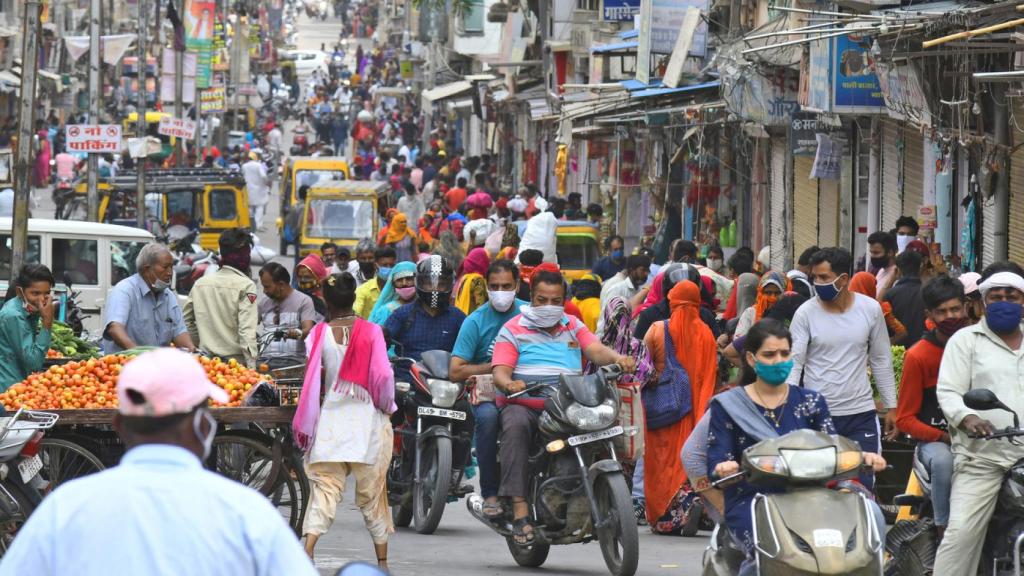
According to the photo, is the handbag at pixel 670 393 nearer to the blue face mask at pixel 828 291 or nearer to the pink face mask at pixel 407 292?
the blue face mask at pixel 828 291

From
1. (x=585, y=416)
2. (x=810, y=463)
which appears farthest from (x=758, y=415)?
(x=585, y=416)

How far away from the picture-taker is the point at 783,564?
6.27 metres

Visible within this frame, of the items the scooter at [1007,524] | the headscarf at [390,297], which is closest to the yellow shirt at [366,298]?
the headscarf at [390,297]

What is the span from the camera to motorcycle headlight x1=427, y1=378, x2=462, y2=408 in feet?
35.1

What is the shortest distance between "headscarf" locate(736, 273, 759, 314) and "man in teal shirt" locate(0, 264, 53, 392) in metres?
5.70

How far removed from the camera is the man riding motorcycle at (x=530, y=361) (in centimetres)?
936

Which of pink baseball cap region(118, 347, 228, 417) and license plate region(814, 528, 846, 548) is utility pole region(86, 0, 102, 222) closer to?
license plate region(814, 528, 846, 548)

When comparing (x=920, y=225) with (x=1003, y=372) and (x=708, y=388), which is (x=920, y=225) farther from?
(x=1003, y=372)

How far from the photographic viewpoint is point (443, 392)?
1071 centimetres

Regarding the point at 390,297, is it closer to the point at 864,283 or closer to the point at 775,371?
the point at 864,283

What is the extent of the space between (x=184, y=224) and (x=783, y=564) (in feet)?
84.4

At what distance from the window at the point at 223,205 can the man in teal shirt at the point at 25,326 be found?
2250 cm

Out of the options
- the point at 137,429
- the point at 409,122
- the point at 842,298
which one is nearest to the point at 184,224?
the point at 842,298

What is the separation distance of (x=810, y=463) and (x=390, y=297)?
6.53m
